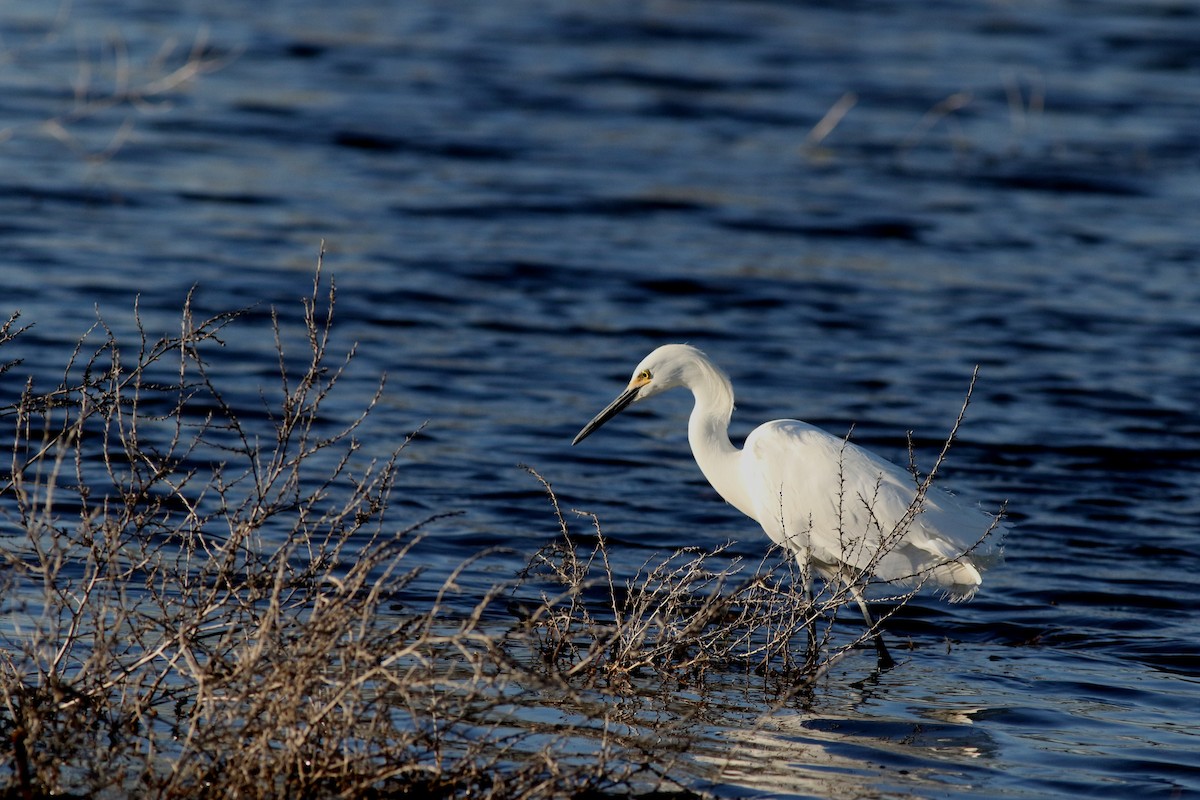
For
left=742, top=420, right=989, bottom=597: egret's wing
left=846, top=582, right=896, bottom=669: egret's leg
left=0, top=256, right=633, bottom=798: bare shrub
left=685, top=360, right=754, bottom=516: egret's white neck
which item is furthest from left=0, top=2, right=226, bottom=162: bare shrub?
left=0, top=256, right=633, bottom=798: bare shrub

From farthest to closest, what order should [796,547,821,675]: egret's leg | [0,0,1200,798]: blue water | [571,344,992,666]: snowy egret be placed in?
1. [0,0,1200,798]: blue water
2. [571,344,992,666]: snowy egret
3. [796,547,821,675]: egret's leg

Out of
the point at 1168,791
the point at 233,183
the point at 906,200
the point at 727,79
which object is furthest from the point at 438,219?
the point at 1168,791

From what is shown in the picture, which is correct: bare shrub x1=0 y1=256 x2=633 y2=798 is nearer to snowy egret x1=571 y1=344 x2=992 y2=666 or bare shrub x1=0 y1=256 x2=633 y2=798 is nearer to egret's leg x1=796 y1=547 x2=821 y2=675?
egret's leg x1=796 y1=547 x2=821 y2=675

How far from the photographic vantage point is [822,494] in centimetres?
737

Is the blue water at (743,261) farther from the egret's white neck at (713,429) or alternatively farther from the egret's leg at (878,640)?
the egret's white neck at (713,429)

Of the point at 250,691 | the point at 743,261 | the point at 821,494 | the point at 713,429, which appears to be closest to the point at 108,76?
the point at 743,261

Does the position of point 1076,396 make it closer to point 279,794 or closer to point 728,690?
point 728,690

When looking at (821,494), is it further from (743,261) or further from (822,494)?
(743,261)

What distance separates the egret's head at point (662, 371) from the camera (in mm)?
7578

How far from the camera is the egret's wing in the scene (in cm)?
729

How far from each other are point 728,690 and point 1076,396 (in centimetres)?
627

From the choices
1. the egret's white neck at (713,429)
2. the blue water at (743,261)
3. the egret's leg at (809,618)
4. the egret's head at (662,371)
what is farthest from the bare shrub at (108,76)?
the egret's leg at (809,618)

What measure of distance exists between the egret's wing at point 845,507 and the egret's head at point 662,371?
41cm

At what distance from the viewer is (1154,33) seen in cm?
2258
